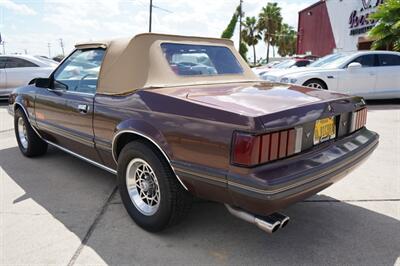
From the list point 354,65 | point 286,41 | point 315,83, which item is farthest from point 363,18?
point 286,41

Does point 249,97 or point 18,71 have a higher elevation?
point 18,71

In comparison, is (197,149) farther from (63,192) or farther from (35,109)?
(35,109)

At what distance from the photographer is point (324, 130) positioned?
264 centimetres

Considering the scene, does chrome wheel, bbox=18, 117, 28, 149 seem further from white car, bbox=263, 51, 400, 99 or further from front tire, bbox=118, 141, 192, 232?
white car, bbox=263, 51, 400, 99

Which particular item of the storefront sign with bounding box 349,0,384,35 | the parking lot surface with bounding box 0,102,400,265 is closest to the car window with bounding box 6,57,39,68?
the parking lot surface with bounding box 0,102,400,265

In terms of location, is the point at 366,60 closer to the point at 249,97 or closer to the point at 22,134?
the point at 249,97

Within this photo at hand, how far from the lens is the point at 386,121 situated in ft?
24.0

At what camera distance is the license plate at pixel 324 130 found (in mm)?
2564

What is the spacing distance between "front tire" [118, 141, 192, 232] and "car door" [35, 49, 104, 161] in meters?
0.63

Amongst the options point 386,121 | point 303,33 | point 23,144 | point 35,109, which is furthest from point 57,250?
point 303,33

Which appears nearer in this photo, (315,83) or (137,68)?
(137,68)

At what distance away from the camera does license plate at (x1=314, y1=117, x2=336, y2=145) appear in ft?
8.41

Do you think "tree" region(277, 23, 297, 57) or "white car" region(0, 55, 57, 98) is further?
"tree" region(277, 23, 297, 57)

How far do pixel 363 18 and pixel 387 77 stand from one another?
1349 centimetres
